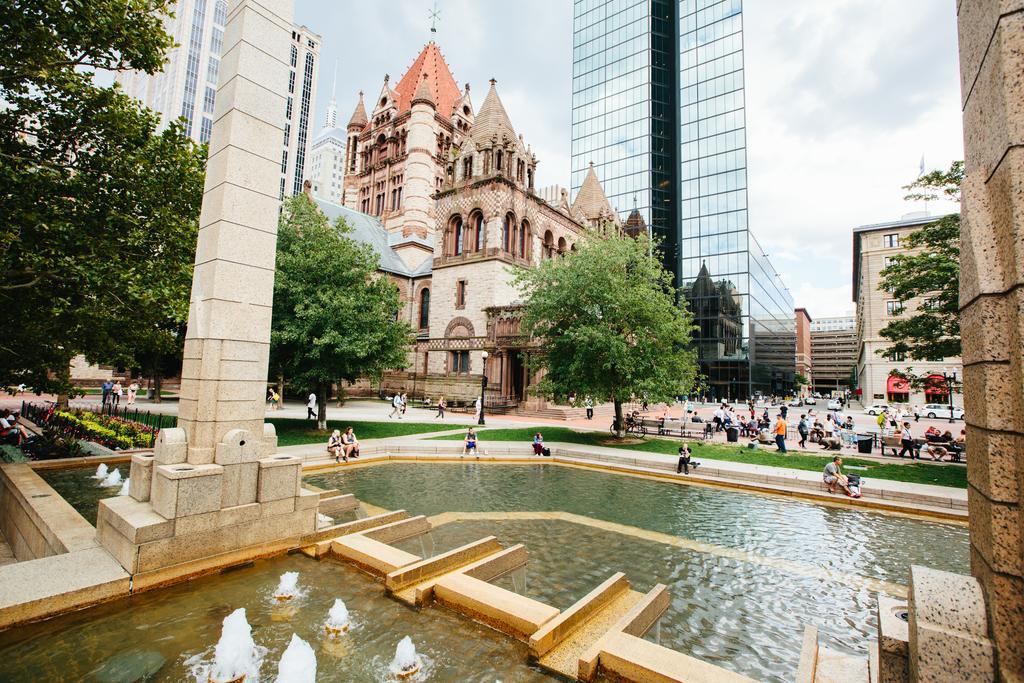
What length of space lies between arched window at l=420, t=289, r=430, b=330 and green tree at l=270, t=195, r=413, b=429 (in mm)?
23079

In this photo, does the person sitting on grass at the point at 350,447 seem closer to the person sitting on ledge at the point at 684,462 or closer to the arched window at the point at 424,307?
the person sitting on ledge at the point at 684,462

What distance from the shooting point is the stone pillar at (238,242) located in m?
6.79

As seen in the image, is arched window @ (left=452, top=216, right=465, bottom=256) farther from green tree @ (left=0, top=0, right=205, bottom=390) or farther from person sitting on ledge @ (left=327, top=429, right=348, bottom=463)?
green tree @ (left=0, top=0, right=205, bottom=390)

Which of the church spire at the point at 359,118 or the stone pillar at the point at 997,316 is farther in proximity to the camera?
the church spire at the point at 359,118

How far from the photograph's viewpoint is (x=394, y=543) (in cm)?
787

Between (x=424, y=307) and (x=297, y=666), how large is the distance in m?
42.6

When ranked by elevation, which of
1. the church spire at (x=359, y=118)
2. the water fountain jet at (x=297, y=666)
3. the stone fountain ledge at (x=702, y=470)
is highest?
the church spire at (x=359, y=118)

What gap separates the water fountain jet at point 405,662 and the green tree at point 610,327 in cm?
1535

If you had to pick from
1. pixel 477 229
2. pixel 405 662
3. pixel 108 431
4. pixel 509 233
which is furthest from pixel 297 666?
pixel 477 229

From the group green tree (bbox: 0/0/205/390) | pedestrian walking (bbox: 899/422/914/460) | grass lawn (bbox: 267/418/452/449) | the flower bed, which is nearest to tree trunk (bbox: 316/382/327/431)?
grass lawn (bbox: 267/418/452/449)

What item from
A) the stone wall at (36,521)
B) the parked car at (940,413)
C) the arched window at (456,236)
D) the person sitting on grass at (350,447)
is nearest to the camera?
the stone wall at (36,521)

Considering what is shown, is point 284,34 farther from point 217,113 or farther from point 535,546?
point 535,546

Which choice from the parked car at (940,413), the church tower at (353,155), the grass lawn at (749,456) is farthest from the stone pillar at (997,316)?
the church tower at (353,155)

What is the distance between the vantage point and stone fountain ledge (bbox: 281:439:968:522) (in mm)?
11305
